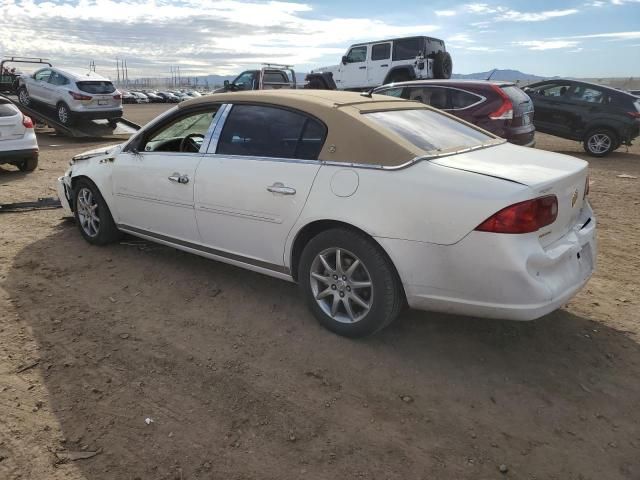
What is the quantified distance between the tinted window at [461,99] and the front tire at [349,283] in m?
6.31

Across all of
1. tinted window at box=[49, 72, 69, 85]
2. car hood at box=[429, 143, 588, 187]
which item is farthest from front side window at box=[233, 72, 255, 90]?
car hood at box=[429, 143, 588, 187]

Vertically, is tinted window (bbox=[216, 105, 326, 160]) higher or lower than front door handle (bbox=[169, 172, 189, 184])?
higher

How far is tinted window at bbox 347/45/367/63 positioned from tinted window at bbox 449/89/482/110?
1039 centimetres

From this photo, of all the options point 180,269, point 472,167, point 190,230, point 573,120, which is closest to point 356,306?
point 472,167

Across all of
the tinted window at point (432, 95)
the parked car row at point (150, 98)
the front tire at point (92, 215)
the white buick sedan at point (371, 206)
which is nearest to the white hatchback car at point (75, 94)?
the tinted window at point (432, 95)

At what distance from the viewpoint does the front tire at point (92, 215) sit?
5.00 m

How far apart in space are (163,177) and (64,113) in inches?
491

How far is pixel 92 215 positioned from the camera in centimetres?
514

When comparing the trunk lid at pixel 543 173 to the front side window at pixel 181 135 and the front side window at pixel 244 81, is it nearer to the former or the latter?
the front side window at pixel 181 135

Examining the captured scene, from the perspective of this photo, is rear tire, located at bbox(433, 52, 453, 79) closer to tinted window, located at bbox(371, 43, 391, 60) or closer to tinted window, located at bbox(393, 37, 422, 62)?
tinted window, located at bbox(393, 37, 422, 62)

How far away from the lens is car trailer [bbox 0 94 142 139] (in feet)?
47.7

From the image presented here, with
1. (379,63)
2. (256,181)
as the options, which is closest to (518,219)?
(256,181)

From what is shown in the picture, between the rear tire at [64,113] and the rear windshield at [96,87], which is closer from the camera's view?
the rear windshield at [96,87]

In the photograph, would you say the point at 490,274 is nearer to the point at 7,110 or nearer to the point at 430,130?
the point at 430,130
